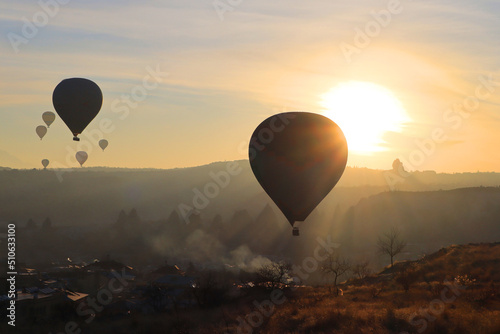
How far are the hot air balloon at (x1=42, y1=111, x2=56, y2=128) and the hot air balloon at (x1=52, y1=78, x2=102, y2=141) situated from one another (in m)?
28.8

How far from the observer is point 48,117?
286 ft

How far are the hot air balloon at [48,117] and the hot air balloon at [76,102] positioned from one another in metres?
28.8

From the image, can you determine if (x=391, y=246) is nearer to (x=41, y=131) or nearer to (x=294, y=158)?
(x=294, y=158)

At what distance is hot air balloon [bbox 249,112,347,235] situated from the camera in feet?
110

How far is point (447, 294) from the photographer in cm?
3262

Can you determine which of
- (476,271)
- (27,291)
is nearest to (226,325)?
(476,271)

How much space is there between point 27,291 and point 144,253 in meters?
108

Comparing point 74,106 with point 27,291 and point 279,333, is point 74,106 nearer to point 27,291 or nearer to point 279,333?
point 27,291

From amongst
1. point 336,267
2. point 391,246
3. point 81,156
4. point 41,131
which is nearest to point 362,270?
point 336,267

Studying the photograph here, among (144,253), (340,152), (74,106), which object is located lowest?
(144,253)

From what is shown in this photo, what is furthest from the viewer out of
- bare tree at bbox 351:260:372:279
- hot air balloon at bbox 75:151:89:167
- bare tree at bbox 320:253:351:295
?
hot air balloon at bbox 75:151:89:167

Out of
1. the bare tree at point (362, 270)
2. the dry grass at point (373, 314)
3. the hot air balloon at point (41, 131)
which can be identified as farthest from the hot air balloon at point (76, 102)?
the hot air balloon at point (41, 131)

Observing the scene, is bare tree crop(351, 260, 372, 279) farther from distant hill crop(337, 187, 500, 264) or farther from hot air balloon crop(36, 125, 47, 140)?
hot air balloon crop(36, 125, 47, 140)

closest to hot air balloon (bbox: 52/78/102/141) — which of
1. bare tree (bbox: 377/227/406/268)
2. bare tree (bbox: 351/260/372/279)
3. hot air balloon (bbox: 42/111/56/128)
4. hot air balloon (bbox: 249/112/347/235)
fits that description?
hot air balloon (bbox: 42/111/56/128)
